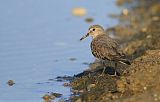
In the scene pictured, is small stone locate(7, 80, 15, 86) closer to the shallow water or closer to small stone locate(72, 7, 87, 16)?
the shallow water

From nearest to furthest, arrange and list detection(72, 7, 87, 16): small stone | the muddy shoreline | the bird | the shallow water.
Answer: the muddy shoreline
the bird
the shallow water
detection(72, 7, 87, 16): small stone

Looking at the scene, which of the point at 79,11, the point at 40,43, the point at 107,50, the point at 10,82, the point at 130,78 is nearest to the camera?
the point at 130,78

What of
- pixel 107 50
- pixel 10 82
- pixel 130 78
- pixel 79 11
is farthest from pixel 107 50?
pixel 79 11

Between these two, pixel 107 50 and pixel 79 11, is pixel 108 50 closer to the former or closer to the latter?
pixel 107 50

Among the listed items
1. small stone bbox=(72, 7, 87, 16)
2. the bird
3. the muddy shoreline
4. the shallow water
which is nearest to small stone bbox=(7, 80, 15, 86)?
the shallow water

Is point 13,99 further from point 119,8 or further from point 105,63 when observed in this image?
point 119,8

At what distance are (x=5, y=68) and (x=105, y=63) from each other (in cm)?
196

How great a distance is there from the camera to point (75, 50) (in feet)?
43.7

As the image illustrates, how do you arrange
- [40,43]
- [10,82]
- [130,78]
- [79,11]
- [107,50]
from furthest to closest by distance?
[79,11] → [40,43] → [10,82] → [107,50] → [130,78]

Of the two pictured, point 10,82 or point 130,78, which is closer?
point 130,78

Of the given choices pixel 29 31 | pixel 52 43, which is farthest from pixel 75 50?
pixel 29 31

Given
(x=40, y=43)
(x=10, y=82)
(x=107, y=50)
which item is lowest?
(x=10, y=82)

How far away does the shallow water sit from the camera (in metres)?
10.6

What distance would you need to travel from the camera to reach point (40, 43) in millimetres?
13477
